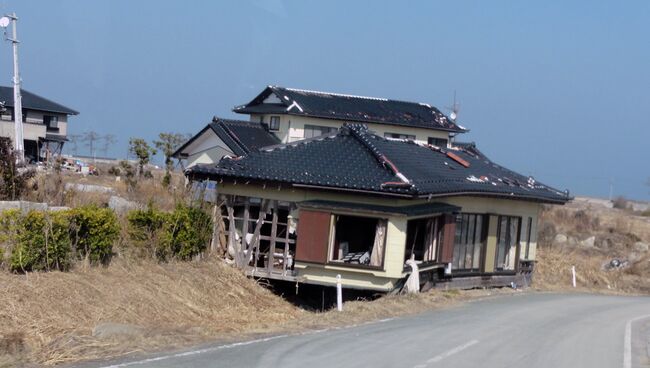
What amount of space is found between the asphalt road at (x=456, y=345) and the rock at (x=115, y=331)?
3.98ft

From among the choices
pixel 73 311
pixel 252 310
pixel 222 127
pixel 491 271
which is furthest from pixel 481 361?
pixel 222 127

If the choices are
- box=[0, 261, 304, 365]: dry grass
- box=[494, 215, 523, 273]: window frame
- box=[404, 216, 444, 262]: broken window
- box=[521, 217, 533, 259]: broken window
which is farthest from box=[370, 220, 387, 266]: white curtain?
box=[521, 217, 533, 259]: broken window

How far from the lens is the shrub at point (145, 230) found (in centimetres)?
2033

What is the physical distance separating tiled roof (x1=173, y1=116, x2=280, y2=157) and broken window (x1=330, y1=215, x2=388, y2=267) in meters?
16.5

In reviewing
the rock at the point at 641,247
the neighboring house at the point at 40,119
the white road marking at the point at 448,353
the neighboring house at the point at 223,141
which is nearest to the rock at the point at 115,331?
the white road marking at the point at 448,353

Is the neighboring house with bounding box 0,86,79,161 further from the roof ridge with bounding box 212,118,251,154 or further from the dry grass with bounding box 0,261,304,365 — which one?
the dry grass with bounding box 0,261,304,365

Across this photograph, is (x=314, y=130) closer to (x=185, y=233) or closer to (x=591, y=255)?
(x=591, y=255)

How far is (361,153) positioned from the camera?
25.4m

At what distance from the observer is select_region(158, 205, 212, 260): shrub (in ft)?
69.3

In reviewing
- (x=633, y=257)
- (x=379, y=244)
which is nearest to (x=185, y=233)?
(x=379, y=244)

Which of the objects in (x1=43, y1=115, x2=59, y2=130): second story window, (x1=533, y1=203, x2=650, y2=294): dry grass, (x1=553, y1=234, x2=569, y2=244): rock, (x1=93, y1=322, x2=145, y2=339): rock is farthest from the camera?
(x1=43, y1=115, x2=59, y2=130): second story window

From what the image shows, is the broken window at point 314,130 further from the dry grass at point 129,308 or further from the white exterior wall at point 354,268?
the dry grass at point 129,308

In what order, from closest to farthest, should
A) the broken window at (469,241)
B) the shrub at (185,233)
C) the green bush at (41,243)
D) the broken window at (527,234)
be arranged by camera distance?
the green bush at (41,243) < the shrub at (185,233) < the broken window at (469,241) < the broken window at (527,234)

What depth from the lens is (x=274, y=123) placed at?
150 ft
